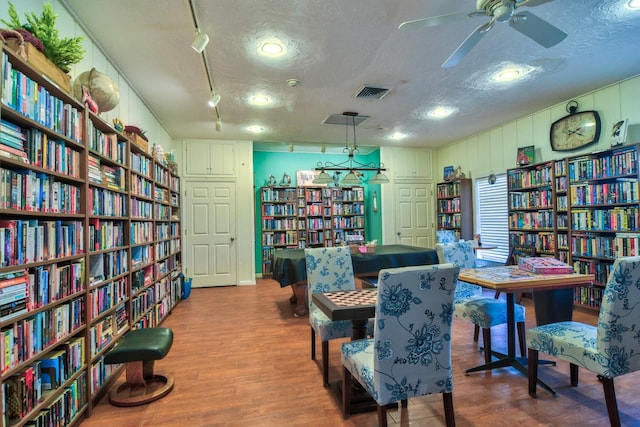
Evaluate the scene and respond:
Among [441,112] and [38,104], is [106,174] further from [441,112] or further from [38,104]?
[441,112]

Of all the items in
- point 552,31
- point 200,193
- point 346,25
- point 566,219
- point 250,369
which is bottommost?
point 250,369

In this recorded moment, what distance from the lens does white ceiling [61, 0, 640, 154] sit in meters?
2.42

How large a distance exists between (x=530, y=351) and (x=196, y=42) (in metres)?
3.14

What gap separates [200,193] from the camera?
6.06 meters

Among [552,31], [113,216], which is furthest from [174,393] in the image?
[552,31]

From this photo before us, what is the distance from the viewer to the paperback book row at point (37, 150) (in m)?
1.46

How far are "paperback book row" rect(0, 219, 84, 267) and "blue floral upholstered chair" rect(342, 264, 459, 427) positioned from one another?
1.69m

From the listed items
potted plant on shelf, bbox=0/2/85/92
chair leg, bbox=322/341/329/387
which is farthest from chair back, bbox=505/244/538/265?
potted plant on shelf, bbox=0/2/85/92

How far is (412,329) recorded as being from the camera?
61.2 inches

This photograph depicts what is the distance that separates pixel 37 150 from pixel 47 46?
0.63 m

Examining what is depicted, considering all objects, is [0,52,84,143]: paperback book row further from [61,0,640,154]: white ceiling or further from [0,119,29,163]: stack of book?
[61,0,640,154]: white ceiling

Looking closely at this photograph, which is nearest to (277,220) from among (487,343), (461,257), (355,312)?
(461,257)

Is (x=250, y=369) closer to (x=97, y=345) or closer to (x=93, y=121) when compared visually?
(x=97, y=345)

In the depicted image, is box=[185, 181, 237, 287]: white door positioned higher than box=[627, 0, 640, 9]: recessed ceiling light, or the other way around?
box=[627, 0, 640, 9]: recessed ceiling light
